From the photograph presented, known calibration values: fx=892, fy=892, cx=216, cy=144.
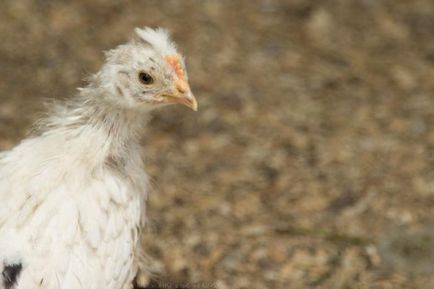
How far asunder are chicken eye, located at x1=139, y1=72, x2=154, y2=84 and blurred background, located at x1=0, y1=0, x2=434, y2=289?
788mm

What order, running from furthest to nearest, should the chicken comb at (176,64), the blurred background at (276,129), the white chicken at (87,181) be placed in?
the blurred background at (276,129) < the chicken comb at (176,64) < the white chicken at (87,181)

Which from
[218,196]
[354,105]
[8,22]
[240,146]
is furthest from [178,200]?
[8,22]

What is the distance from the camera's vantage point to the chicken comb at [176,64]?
354 centimetres

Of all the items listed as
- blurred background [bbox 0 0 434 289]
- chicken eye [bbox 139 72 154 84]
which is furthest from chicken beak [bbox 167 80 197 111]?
blurred background [bbox 0 0 434 289]

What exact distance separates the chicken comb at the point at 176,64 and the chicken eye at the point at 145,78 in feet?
0.32

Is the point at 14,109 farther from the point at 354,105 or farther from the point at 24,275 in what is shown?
Answer: the point at 24,275

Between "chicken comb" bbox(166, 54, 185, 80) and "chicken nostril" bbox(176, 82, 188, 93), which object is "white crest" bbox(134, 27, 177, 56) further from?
"chicken nostril" bbox(176, 82, 188, 93)

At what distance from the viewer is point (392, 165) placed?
5.34m

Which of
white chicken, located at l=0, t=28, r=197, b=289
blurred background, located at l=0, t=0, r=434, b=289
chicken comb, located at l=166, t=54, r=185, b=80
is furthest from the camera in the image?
blurred background, located at l=0, t=0, r=434, b=289

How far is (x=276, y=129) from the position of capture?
569 centimetres

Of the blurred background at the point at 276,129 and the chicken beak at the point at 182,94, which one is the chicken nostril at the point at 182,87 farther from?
the blurred background at the point at 276,129

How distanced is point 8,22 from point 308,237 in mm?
3053

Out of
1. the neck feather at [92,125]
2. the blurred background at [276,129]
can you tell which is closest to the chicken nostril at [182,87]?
the neck feather at [92,125]

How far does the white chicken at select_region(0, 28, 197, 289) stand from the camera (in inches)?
133
